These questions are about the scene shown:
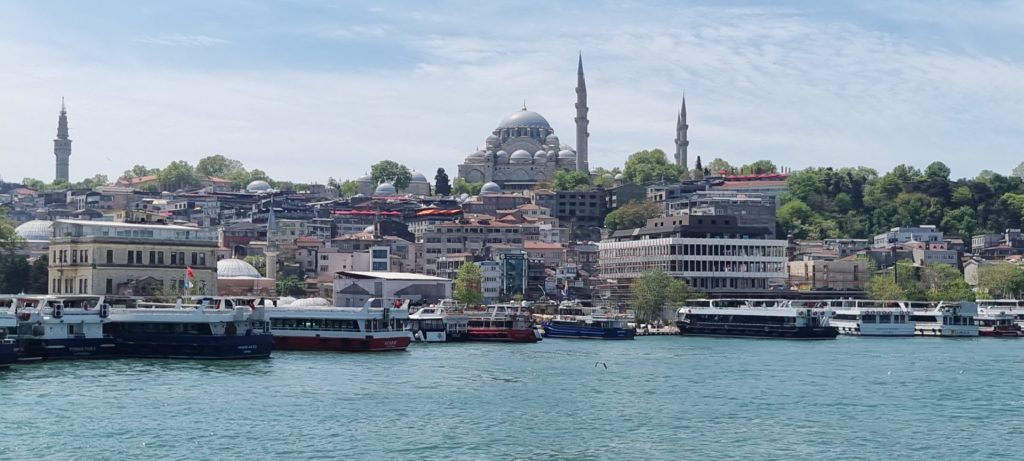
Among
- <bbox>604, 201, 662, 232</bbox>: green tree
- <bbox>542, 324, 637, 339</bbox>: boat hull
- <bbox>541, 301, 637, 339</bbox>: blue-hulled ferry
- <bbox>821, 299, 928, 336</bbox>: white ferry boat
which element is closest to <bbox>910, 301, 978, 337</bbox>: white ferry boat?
<bbox>821, 299, 928, 336</bbox>: white ferry boat

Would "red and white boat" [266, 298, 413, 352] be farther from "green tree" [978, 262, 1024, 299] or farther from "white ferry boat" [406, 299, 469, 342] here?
"green tree" [978, 262, 1024, 299]

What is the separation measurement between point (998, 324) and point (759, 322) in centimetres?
1885

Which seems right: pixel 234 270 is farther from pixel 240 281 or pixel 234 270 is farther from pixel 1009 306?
pixel 1009 306

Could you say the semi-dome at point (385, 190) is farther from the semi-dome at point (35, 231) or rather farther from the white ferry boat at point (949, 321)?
the white ferry boat at point (949, 321)

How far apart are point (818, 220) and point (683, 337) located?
7095 cm

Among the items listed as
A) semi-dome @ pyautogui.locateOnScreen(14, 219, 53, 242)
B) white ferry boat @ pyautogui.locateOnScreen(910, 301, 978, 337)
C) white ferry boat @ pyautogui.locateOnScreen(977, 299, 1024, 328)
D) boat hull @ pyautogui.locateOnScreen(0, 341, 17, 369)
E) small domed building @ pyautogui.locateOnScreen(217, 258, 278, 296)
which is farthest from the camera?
semi-dome @ pyautogui.locateOnScreen(14, 219, 53, 242)

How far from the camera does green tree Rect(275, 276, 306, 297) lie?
108900 millimetres

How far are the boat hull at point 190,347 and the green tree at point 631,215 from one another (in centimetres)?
9292

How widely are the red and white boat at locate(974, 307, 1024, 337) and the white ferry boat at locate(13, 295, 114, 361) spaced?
193ft

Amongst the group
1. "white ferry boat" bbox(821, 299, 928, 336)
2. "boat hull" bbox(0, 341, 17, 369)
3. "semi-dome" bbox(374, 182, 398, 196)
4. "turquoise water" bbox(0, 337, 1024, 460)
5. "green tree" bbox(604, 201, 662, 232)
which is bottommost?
"turquoise water" bbox(0, 337, 1024, 460)

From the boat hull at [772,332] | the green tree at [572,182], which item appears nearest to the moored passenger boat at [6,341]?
the boat hull at [772,332]

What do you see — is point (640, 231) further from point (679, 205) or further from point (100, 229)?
point (100, 229)

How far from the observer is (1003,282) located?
121125 mm

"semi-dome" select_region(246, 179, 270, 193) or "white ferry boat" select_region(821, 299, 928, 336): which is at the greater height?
"semi-dome" select_region(246, 179, 270, 193)
